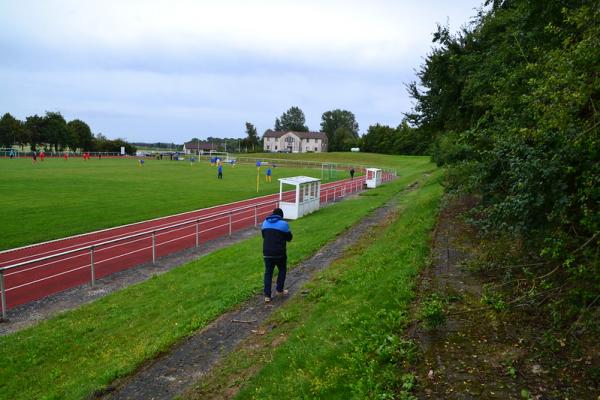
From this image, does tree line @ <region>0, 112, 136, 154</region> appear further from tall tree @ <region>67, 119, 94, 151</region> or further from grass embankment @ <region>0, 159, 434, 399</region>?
grass embankment @ <region>0, 159, 434, 399</region>

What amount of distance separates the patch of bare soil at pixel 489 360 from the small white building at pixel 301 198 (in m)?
16.5

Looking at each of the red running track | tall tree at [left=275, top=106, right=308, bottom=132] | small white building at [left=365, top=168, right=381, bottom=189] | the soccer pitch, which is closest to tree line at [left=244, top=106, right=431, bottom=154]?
tall tree at [left=275, top=106, right=308, bottom=132]

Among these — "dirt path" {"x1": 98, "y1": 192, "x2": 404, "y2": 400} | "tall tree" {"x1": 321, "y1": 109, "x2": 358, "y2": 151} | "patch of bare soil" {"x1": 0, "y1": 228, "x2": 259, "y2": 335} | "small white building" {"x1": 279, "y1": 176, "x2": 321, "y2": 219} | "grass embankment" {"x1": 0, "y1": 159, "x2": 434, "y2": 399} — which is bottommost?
"patch of bare soil" {"x1": 0, "y1": 228, "x2": 259, "y2": 335}

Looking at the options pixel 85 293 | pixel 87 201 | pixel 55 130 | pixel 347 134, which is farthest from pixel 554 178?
pixel 347 134

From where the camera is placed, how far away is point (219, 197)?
30250 millimetres

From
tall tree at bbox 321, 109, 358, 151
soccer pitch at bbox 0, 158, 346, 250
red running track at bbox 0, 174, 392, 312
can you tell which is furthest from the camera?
tall tree at bbox 321, 109, 358, 151

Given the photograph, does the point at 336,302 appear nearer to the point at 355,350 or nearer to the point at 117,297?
the point at 355,350

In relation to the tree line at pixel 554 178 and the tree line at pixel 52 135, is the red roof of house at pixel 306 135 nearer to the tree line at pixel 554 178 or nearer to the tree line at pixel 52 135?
the tree line at pixel 52 135

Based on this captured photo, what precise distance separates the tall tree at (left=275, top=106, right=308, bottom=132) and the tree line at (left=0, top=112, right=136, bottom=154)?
69020 millimetres

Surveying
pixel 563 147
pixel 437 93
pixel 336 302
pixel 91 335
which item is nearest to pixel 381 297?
pixel 336 302

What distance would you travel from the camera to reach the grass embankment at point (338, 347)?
470 centimetres

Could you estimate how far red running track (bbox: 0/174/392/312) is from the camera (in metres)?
11.8

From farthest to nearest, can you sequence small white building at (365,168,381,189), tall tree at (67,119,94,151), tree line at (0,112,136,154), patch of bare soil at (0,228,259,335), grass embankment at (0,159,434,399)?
tall tree at (67,119,94,151)
tree line at (0,112,136,154)
small white building at (365,168,381,189)
patch of bare soil at (0,228,259,335)
grass embankment at (0,159,434,399)

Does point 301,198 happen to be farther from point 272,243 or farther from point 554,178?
point 554,178
